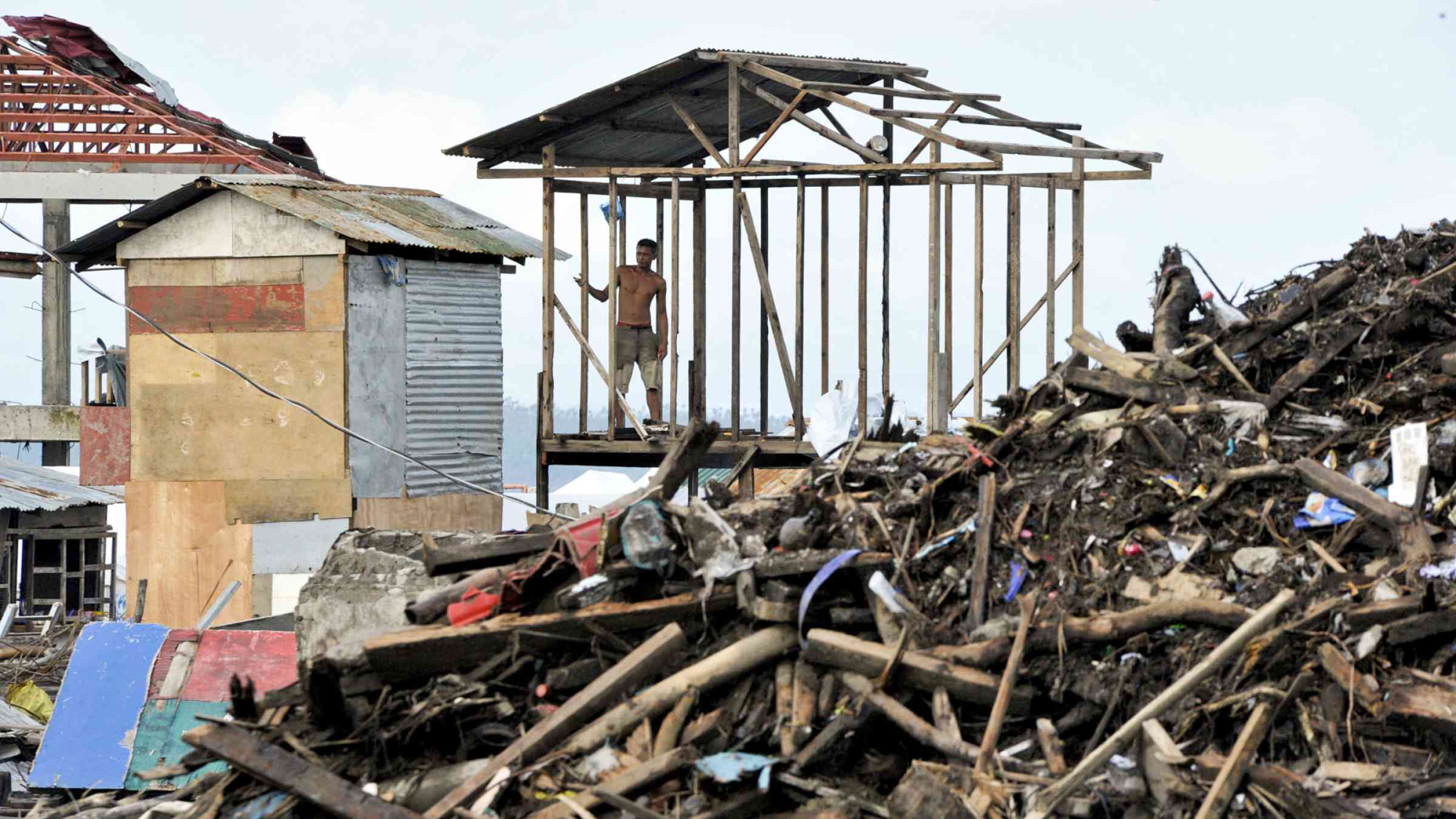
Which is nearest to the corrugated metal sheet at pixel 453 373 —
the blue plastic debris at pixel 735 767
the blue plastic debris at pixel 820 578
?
the blue plastic debris at pixel 820 578

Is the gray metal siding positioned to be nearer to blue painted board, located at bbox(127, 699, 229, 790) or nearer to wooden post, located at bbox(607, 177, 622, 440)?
wooden post, located at bbox(607, 177, 622, 440)

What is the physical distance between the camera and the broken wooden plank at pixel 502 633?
6250 millimetres

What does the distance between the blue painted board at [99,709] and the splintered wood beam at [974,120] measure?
7354 millimetres

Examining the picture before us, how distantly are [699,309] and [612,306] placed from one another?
88 cm

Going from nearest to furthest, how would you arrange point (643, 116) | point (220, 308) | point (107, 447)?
point (643, 116) → point (220, 308) → point (107, 447)

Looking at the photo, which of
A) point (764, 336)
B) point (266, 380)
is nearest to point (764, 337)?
point (764, 336)

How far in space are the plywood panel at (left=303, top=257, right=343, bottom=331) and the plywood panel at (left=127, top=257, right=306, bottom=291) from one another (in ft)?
0.39

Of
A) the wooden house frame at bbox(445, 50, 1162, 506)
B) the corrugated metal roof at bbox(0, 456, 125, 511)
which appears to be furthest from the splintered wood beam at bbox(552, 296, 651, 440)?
the corrugated metal roof at bbox(0, 456, 125, 511)

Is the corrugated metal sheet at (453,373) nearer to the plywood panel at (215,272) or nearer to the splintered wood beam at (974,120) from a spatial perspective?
the plywood panel at (215,272)

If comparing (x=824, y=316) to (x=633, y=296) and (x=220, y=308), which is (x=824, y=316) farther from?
(x=220, y=308)

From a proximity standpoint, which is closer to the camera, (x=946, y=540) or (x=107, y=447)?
(x=946, y=540)

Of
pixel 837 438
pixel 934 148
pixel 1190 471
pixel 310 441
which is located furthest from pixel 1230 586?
pixel 310 441

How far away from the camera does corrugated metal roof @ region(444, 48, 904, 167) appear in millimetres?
13133

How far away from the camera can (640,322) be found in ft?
46.0
